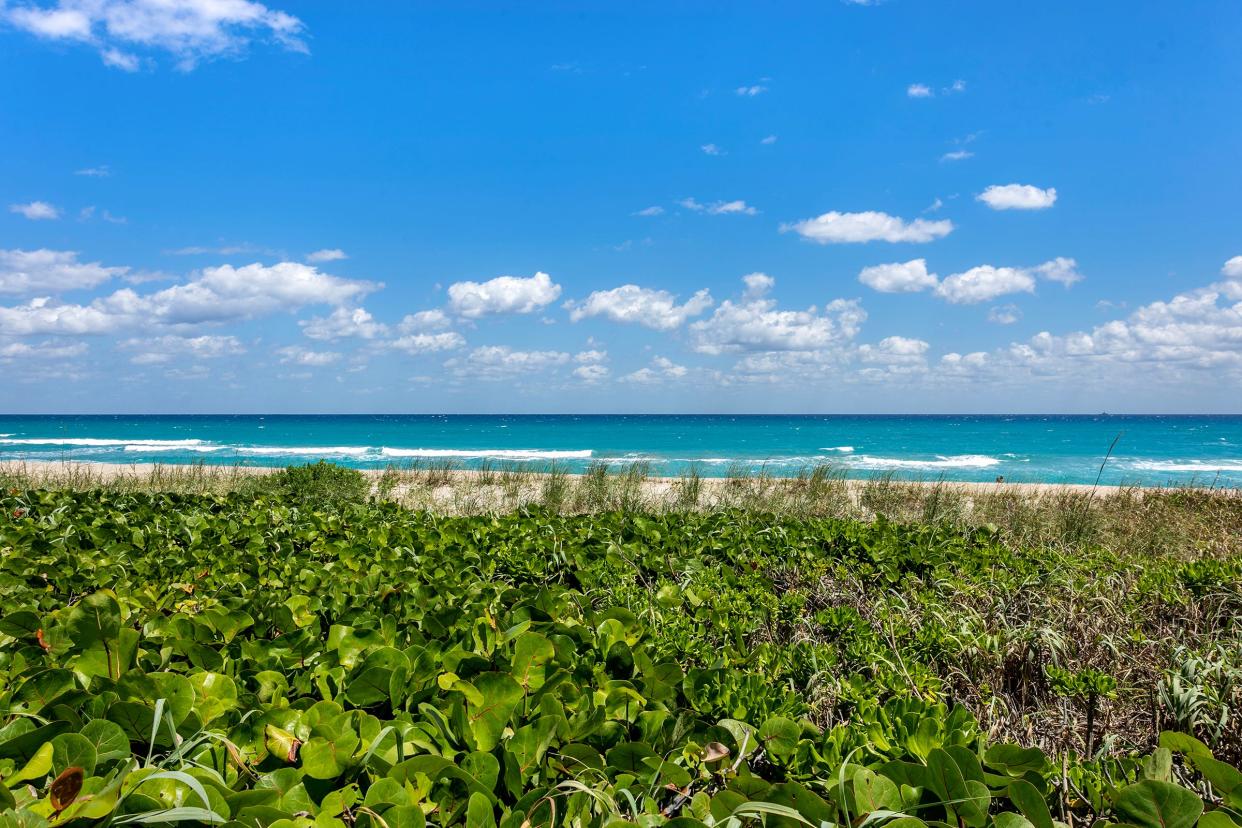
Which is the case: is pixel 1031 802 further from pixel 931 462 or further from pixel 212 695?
pixel 931 462

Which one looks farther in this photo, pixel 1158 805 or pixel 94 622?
pixel 94 622

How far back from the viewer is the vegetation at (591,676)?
110cm

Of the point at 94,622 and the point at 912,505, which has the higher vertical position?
the point at 94,622

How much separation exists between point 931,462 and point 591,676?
40.0m

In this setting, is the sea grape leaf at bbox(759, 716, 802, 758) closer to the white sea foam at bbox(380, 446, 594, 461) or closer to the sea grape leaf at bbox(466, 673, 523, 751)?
the sea grape leaf at bbox(466, 673, 523, 751)

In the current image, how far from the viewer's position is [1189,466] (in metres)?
34.9

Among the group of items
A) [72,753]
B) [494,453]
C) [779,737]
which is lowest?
[494,453]

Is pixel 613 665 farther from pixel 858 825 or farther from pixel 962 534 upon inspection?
pixel 962 534

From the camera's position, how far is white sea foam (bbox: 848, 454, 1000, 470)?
3453cm

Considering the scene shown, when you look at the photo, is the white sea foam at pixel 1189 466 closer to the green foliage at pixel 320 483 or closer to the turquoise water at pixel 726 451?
the turquoise water at pixel 726 451

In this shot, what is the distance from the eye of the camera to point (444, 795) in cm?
113

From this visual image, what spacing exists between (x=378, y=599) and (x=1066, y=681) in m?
2.04

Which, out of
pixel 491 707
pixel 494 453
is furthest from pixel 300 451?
pixel 491 707

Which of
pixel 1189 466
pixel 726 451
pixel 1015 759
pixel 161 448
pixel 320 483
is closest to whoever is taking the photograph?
pixel 1015 759
